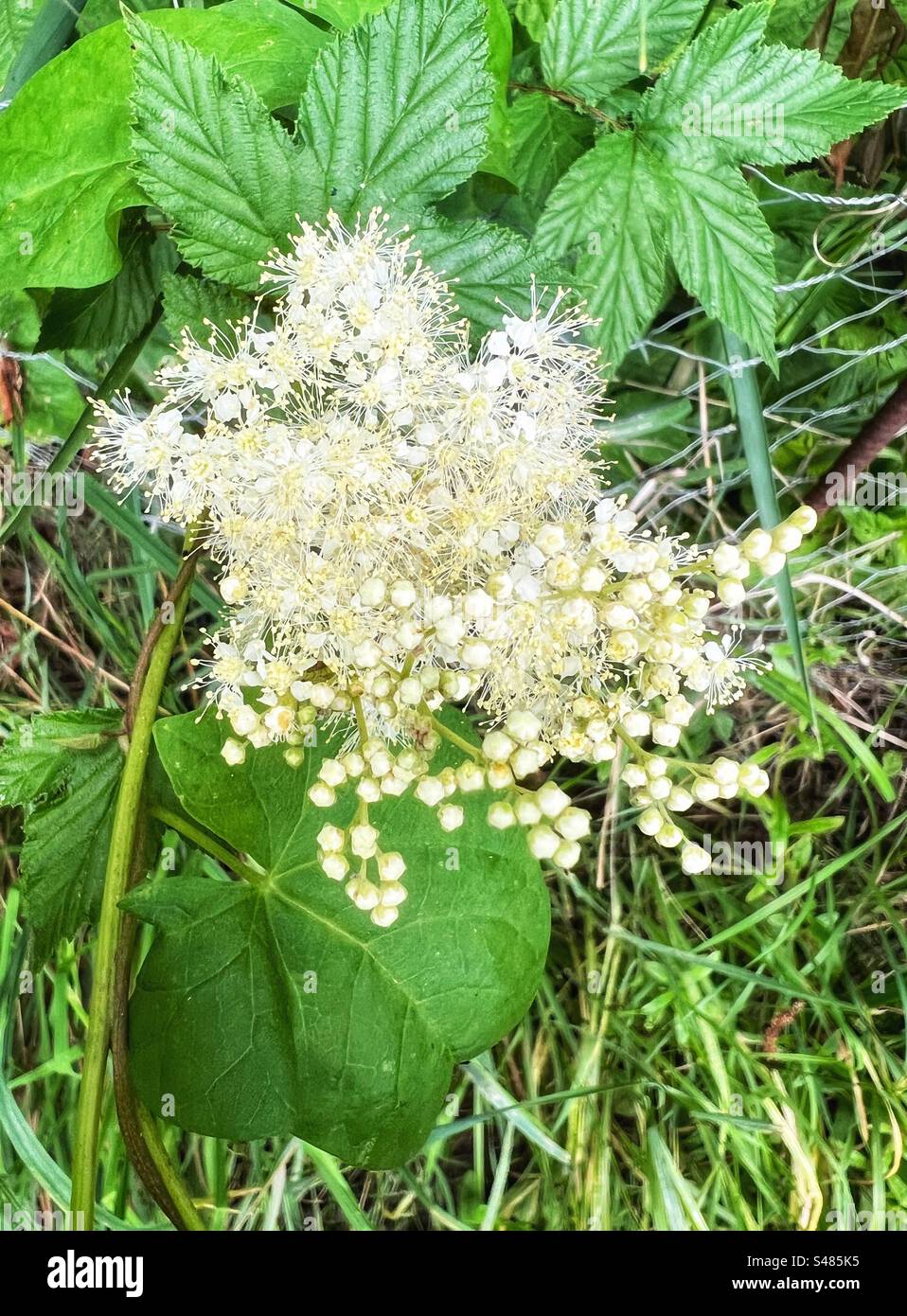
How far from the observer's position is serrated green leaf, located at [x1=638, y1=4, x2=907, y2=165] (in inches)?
35.6

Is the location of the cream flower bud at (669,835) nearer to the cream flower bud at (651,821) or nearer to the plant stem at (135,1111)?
the cream flower bud at (651,821)

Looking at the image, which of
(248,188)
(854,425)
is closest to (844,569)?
(854,425)

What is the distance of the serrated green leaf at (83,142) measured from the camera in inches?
35.6

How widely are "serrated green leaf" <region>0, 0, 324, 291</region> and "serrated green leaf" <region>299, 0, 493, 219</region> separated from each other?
0.31ft

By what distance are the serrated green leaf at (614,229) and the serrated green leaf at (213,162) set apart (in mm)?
259

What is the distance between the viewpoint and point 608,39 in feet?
3.18

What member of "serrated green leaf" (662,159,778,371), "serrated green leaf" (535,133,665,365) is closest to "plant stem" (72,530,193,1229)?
"serrated green leaf" (535,133,665,365)

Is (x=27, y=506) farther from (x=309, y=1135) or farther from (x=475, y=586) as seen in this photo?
(x=309, y=1135)

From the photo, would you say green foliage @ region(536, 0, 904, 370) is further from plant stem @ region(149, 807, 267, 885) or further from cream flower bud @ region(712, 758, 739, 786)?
plant stem @ region(149, 807, 267, 885)

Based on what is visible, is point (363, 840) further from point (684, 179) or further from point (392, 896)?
point (684, 179)

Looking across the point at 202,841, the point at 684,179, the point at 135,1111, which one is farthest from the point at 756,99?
the point at 135,1111

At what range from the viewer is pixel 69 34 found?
103cm

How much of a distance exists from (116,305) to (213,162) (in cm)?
29
